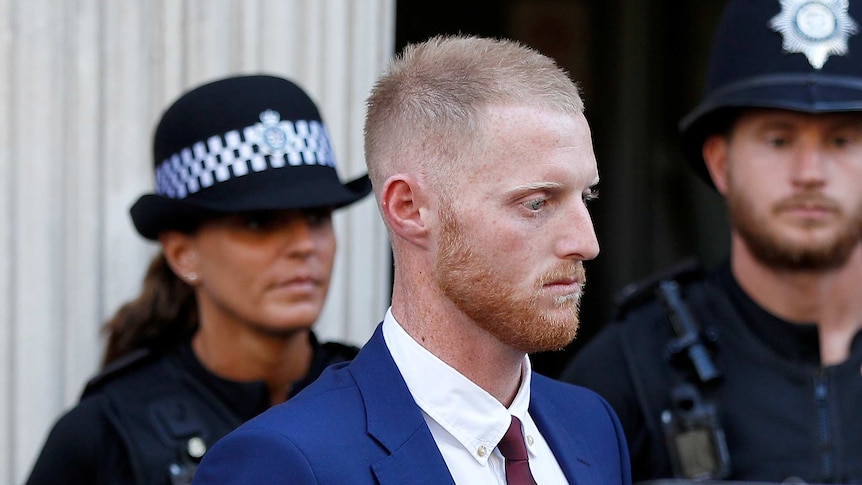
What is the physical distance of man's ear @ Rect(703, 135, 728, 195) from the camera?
146 inches

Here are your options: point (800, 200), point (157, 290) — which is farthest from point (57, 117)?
point (800, 200)

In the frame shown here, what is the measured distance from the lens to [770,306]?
11.7ft

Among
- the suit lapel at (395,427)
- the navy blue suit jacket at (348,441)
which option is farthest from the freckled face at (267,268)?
the suit lapel at (395,427)

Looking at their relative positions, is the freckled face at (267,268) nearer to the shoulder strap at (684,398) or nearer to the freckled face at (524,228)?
the shoulder strap at (684,398)

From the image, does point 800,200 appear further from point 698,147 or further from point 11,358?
point 11,358

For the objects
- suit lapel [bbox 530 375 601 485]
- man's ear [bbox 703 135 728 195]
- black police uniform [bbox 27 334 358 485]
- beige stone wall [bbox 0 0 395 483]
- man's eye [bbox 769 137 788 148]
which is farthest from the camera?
beige stone wall [bbox 0 0 395 483]

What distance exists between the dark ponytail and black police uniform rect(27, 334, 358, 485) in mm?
148

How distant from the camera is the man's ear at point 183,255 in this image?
3555 mm

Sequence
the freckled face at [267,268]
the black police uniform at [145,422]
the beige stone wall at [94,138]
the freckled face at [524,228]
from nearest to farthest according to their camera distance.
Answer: the freckled face at [524,228]
the black police uniform at [145,422]
the freckled face at [267,268]
the beige stone wall at [94,138]

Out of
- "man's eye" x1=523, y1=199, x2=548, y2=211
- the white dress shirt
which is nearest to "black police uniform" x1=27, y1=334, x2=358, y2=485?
the white dress shirt

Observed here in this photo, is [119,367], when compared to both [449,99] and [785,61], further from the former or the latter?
[785,61]

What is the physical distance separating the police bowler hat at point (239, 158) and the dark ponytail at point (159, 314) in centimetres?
21

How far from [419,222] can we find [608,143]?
4.30 m

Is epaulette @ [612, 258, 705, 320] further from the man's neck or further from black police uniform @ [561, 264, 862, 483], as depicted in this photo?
the man's neck
